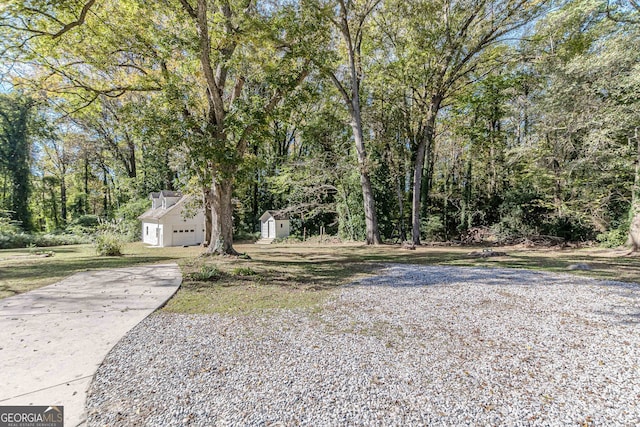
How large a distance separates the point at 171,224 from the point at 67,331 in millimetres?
16352

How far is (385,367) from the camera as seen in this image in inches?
123

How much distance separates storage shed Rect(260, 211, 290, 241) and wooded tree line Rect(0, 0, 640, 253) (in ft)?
3.01

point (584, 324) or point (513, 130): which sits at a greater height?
point (513, 130)

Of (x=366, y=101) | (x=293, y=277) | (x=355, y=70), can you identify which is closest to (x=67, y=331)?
(x=293, y=277)

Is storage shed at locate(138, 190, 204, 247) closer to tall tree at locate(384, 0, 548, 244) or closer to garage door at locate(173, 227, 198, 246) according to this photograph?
garage door at locate(173, 227, 198, 246)

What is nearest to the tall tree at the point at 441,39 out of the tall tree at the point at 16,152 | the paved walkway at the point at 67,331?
the paved walkway at the point at 67,331

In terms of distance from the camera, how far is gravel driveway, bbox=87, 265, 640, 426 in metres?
2.40

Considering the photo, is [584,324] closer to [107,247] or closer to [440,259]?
[440,259]

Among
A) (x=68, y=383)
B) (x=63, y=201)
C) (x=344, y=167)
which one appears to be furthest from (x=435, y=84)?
(x=63, y=201)

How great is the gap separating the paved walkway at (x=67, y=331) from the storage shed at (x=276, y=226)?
14.6 m

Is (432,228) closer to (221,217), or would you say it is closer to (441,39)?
(441,39)

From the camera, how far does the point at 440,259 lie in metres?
10.7

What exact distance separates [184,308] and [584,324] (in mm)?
6342

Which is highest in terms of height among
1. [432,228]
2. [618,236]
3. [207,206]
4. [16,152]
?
[16,152]
